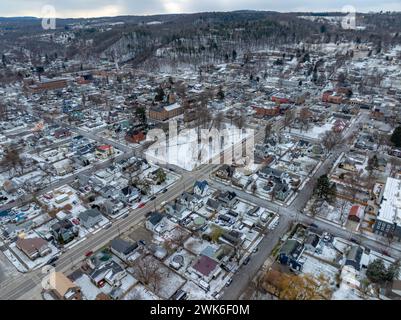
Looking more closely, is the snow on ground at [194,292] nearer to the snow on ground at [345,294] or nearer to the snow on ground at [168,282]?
the snow on ground at [168,282]

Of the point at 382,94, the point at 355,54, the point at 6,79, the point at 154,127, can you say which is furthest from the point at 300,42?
the point at 6,79

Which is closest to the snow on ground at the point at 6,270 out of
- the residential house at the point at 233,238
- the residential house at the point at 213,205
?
the residential house at the point at 233,238

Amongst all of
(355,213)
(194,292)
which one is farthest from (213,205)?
(355,213)

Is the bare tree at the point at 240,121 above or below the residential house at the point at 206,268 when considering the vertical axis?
above

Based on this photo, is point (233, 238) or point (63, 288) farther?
point (233, 238)

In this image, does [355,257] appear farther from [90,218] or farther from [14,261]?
[14,261]
